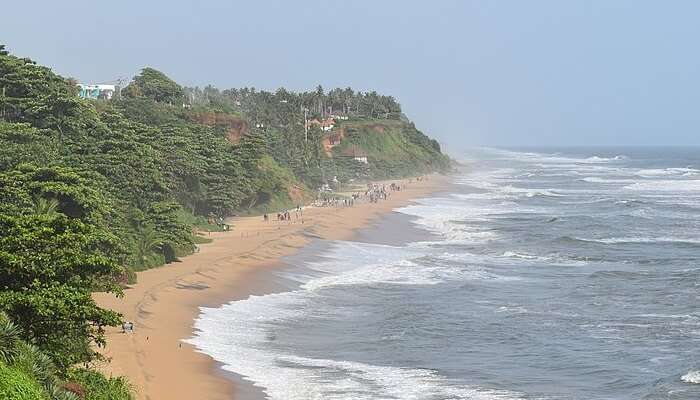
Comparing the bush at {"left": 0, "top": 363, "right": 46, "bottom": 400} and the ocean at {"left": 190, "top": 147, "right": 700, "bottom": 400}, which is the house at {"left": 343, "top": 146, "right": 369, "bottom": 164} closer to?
the ocean at {"left": 190, "top": 147, "right": 700, "bottom": 400}

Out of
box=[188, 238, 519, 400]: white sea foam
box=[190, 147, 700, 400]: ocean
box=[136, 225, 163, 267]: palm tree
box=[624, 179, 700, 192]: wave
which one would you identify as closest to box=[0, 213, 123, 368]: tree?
box=[188, 238, 519, 400]: white sea foam

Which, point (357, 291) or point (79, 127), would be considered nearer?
point (357, 291)

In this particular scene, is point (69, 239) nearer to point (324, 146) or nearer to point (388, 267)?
point (388, 267)

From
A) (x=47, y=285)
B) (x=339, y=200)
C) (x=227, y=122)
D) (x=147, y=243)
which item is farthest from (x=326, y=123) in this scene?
(x=47, y=285)

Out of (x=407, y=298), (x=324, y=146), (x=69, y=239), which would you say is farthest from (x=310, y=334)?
(x=324, y=146)

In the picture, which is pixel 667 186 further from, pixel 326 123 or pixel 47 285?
pixel 47 285

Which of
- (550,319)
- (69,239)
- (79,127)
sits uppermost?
(79,127)

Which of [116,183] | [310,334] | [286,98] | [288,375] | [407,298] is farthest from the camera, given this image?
[286,98]
